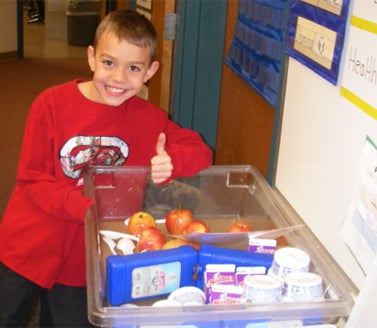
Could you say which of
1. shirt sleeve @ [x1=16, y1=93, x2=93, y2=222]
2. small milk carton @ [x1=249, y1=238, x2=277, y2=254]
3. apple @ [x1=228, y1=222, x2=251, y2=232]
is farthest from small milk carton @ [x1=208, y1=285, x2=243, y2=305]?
shirt sleeve @ [x1=16, y1=93, x2=93, y2=222]

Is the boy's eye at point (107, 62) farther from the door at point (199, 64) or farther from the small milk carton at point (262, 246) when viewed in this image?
the door at point (199, 64)

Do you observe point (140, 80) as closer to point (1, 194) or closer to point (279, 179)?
point (279, 179)

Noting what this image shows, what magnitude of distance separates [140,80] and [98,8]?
5.95 meters

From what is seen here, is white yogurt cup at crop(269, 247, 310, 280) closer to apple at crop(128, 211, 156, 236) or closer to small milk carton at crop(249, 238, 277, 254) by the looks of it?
small milk carton at crop(249, 238, 277, 254)

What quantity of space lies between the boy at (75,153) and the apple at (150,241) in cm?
15

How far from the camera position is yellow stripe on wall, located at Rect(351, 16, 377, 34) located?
1.04 metres

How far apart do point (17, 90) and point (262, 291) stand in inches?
189

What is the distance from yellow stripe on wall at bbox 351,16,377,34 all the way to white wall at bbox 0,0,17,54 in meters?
5.70

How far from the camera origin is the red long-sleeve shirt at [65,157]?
56.5 inches

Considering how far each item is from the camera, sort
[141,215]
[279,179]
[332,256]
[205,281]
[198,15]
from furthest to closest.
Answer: [198,15], [279,179], [141,215], [332,256], [205,281]

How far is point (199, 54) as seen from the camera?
268cm

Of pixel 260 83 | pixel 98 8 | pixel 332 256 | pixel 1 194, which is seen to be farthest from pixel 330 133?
pixel 98 8

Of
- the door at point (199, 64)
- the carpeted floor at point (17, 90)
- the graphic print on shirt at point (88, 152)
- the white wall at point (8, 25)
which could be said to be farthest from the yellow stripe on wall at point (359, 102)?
the white wall at point (8, 25)

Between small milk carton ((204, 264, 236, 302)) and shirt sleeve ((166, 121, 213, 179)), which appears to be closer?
small milk carton ((204, 264, 236, 302))
